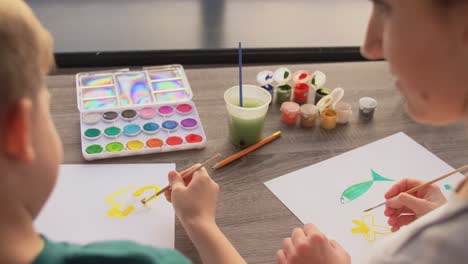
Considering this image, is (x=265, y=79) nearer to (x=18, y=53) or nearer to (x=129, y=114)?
(x=129, y=114)

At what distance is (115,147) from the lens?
39.4 inches

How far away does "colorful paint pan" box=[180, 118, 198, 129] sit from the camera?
1065 mm

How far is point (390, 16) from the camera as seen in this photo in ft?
1.94

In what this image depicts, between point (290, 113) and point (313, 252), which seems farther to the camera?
→ point (290, 113)

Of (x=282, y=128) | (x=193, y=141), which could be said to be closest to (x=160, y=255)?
(x=193, y=141)

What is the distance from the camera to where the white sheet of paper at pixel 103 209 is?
829 mm

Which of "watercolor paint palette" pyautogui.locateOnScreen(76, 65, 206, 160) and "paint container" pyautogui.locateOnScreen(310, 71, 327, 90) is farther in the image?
"paint container" pyautogui.locateOnScreen(310, 71, 327, 90)

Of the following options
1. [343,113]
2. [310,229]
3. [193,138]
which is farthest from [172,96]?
[310,229]

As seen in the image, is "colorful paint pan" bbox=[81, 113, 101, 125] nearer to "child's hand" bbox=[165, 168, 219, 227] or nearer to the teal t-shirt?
"child's hand" bbox=[165, 168, 219, 227]

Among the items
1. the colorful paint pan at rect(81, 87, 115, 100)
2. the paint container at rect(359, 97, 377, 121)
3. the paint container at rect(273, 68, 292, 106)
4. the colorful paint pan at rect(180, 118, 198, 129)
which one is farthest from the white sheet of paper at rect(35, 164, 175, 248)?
the paint container at rect(359, 97, 377, 121)

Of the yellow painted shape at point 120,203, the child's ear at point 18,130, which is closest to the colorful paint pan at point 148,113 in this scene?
the yellow painted shape at point 120,203

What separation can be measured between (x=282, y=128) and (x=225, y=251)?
0.38m

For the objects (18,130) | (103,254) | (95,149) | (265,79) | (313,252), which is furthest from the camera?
(265,79)

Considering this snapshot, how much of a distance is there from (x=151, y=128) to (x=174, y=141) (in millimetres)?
62
